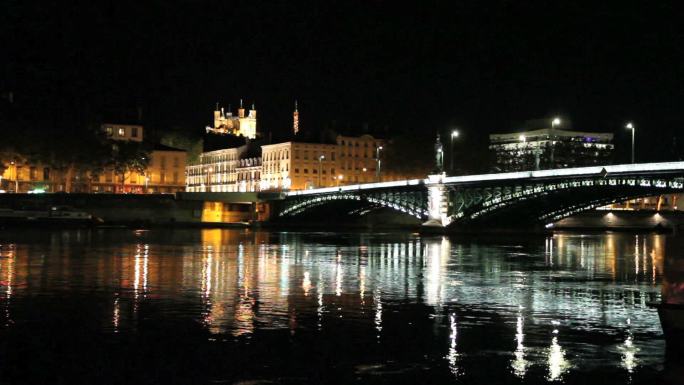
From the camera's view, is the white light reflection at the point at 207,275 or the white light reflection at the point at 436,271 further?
the white light reflection at the point at 207,275

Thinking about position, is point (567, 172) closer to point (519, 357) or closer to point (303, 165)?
point (519, 357)

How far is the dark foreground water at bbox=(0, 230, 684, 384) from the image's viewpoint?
19.4 meters

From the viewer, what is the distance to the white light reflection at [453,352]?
64.5 feet

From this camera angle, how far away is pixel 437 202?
326ft

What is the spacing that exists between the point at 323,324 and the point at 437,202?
74.5m

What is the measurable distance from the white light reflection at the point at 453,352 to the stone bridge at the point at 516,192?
46.5 m

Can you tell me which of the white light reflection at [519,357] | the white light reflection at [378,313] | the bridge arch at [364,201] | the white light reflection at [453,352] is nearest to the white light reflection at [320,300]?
the white light reflection at [378,313]

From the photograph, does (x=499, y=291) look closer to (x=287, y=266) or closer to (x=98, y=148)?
(x=287, y=266)

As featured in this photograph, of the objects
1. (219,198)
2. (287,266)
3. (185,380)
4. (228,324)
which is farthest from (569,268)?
(219,198)

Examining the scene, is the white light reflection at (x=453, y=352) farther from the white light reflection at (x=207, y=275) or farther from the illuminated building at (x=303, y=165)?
the illuminated building at (x=303, y=165)

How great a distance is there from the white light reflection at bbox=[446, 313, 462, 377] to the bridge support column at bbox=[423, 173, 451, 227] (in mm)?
70630

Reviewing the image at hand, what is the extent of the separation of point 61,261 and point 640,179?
42890 mm

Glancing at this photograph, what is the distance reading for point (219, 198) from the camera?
14162cm

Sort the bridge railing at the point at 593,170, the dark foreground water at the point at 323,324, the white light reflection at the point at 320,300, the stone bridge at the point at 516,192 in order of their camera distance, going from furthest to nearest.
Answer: the stone bridge at the point at 516,192 → the bridge railing at the point at 593,170 → the white light reflection at the point at 320,300 → the dark foreground water at the point at 323,324
